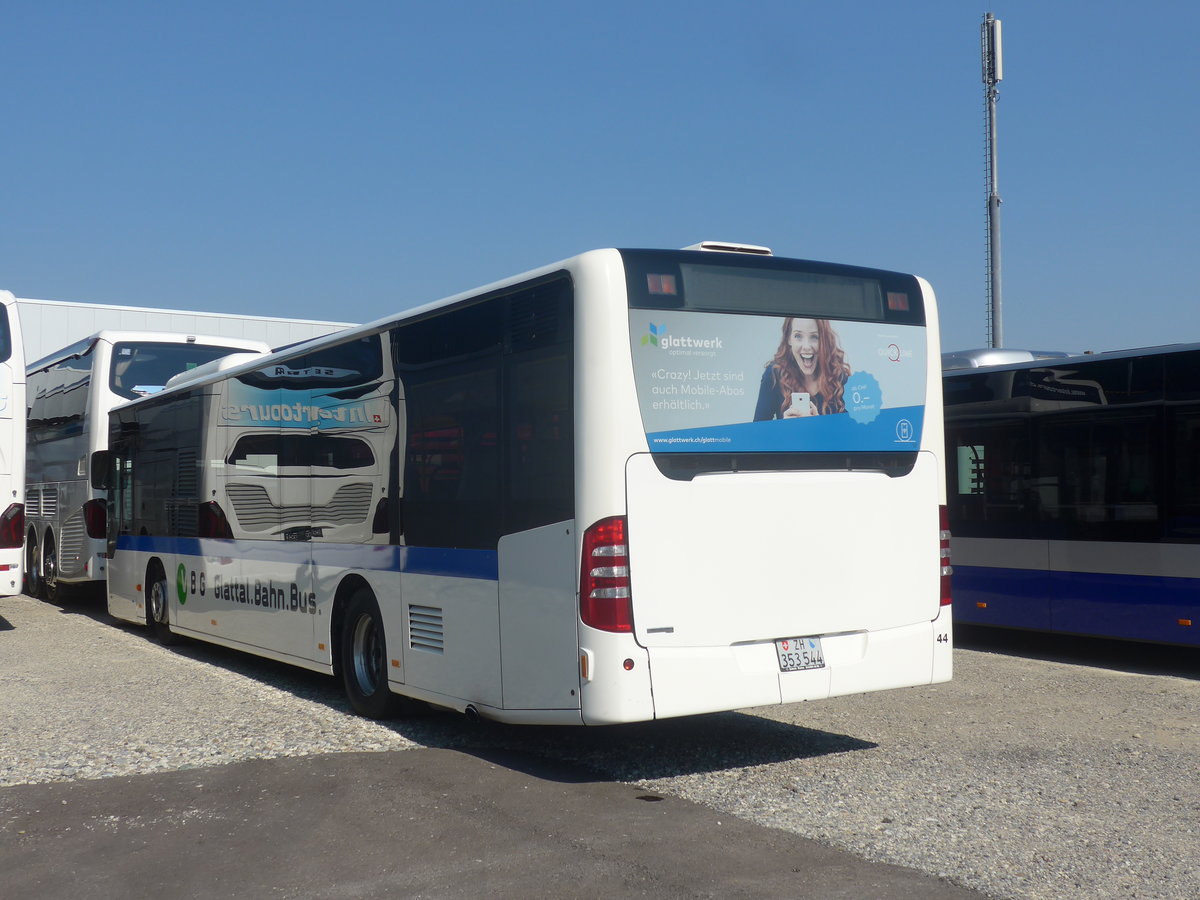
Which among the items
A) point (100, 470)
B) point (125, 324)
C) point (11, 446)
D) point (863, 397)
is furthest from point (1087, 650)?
point (125, 324)

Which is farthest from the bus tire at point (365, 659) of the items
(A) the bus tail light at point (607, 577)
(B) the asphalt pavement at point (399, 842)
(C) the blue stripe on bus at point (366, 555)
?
(A) the bus tail light at point (607, 577)

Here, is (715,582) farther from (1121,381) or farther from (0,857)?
(1121,381)

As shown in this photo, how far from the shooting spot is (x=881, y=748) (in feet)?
25.7

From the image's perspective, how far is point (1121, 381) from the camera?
1134cm

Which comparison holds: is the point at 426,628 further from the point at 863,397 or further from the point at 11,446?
the point at 11,446

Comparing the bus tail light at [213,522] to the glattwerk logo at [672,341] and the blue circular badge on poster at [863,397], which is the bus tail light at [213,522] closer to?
the glattwerk logo at [672,341]

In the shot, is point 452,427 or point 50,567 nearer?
point 452,427

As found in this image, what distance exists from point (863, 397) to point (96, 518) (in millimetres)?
12431

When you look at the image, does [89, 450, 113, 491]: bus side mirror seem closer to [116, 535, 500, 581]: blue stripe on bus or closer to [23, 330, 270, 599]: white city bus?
[23, 330, 270, 599]: white city bus

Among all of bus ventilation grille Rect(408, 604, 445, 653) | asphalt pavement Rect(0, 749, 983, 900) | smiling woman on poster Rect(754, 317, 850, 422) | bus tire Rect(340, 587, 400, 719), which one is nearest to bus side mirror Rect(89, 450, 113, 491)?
bus tire Rect(340, 587, 400, 719)

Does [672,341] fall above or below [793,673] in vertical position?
above

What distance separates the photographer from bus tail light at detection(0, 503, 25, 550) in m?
14.0

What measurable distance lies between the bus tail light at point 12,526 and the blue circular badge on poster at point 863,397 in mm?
10247

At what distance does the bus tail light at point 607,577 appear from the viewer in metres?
6.61
